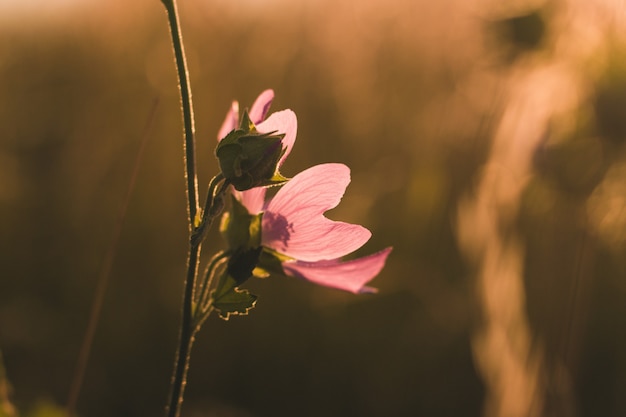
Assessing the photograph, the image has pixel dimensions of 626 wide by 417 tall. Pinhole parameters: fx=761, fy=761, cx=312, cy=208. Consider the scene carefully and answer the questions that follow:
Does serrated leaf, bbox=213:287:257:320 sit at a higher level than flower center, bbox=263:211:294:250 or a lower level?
lower

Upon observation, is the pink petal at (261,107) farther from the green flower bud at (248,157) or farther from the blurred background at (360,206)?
the blurred background at (360,206)

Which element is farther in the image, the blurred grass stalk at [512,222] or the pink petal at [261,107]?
the blurred grass stalk at [512,222]

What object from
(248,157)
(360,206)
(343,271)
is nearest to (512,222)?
(360,206)

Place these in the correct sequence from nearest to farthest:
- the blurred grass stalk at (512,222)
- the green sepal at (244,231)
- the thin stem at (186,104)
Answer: the thin stem at (186,104) → the green sepal at (244,231) → the blurred grass stalk at (512,222)

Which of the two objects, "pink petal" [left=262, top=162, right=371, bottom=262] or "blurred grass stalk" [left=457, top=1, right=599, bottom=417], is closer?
"pink petal" [left=262, top=162, right=371, bottom=262]

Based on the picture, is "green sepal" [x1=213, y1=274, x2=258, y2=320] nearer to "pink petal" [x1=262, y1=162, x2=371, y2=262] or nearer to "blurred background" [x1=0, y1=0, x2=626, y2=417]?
"pink petal" [x1=262, y1=162, x2=371, y2=262]

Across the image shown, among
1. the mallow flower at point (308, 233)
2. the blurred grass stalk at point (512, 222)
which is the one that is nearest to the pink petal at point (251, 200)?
the mallow flower at point (308, 233)

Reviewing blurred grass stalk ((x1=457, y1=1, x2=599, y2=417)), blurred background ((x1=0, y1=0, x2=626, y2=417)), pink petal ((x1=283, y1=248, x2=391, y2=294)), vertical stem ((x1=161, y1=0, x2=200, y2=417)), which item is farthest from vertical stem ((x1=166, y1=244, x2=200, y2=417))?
blurred grass stalk ((x1=457, y1=1, x2=599, y2=417))

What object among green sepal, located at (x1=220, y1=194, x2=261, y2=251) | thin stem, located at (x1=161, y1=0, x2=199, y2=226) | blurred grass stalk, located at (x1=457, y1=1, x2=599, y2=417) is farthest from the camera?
blurred grass stalk, located at (x1=457, y1=1, x2=599, y2=417)
